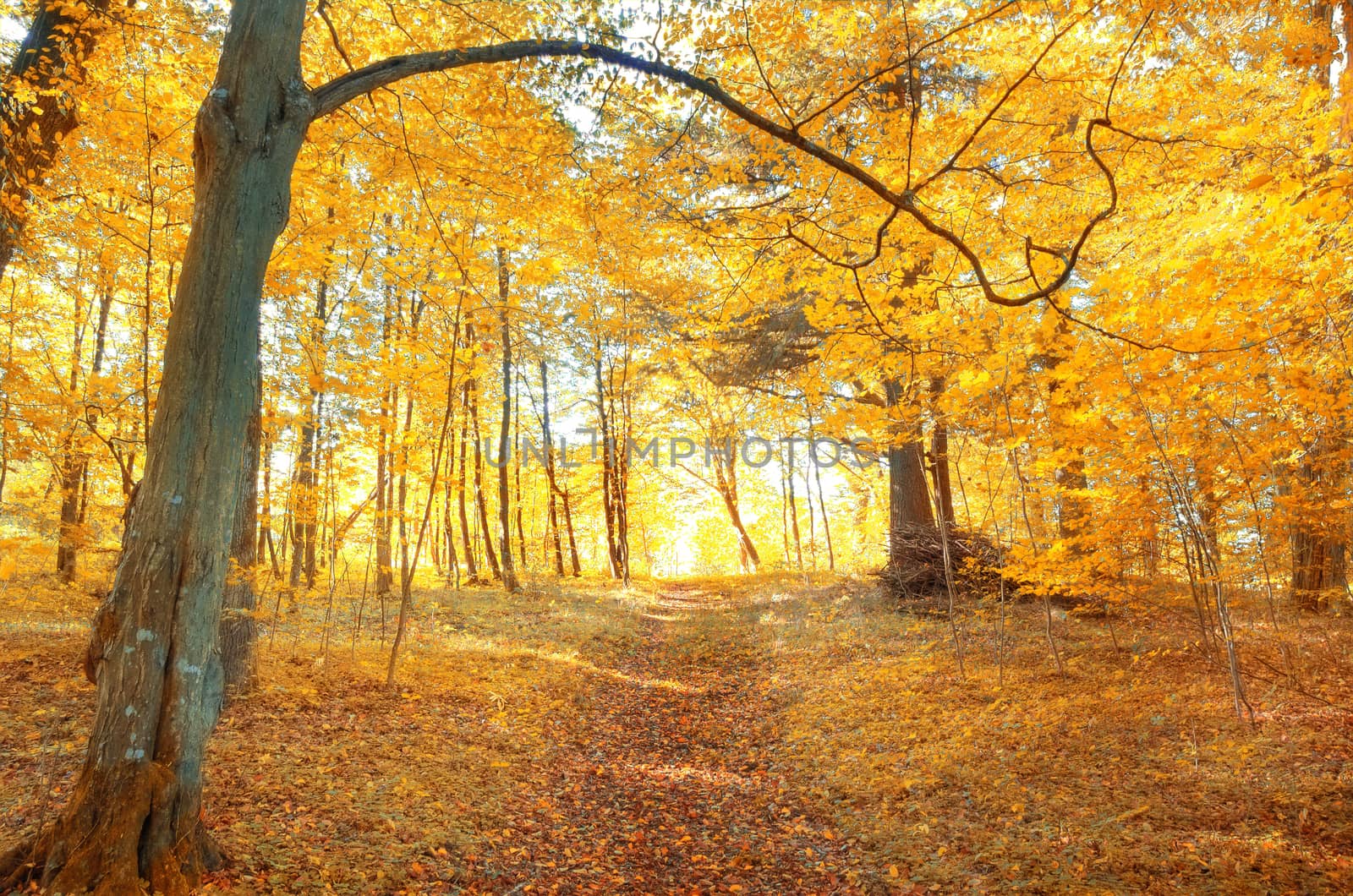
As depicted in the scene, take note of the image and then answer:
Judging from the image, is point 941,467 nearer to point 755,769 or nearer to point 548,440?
point 755,769

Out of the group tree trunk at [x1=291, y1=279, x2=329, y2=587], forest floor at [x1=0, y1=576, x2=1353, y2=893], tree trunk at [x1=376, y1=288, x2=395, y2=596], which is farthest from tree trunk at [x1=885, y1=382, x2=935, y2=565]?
tree trunk at [x1=291, y1=279, x2=329, y2=587]

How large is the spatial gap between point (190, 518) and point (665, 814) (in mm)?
3789

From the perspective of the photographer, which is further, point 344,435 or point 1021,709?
point 344,435

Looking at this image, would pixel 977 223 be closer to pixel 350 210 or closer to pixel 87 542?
pixel 350 210

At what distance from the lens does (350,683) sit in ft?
20.7

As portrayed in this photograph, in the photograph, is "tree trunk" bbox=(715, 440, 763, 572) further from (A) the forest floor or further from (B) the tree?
(B) the tree

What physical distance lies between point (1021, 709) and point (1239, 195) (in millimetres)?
5099

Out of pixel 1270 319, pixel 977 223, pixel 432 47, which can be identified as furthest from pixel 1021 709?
pixel 432 47

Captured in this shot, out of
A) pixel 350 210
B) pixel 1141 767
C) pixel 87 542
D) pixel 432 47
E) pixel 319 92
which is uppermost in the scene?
pixel 432 47

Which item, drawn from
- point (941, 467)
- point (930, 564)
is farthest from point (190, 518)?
point (941, 467)

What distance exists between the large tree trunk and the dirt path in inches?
67.0

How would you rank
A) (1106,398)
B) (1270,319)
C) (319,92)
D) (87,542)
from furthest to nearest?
(87,542)
(1106,398)
(1270,319)
(319,92)

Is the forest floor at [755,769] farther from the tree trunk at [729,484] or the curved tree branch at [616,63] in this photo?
the tree trunk at [729,484]

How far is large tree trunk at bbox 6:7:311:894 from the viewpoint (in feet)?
8.64
